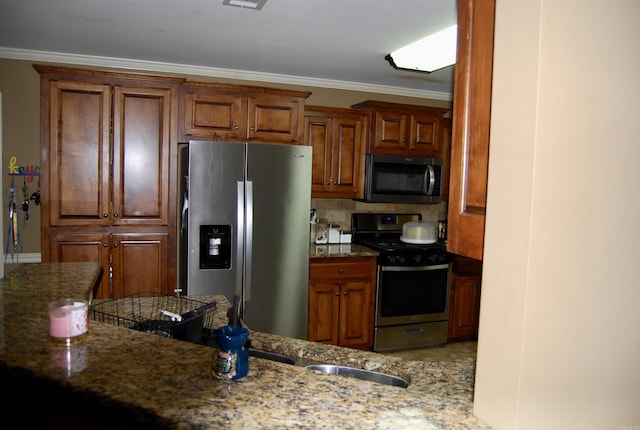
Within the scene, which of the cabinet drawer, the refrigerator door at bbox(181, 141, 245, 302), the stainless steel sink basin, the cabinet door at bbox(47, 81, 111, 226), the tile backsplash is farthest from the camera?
the tile backsplash

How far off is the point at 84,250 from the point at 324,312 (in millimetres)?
1944

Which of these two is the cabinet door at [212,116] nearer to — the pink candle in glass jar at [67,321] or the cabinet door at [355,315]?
the cabinet door at [355,315]

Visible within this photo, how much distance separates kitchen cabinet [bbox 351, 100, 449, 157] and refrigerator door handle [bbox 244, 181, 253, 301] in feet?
4.61

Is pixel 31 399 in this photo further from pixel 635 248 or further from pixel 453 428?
pixel 635 248

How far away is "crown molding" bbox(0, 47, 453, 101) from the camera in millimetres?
3541

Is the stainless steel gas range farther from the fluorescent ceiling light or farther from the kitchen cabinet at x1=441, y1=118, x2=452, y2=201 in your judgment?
the fluorescent ceiling light

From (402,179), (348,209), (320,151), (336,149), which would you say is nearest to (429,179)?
(402,179)

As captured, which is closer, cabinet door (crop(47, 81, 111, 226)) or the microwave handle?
cabinet door (crop(47, 81, 111, 226))

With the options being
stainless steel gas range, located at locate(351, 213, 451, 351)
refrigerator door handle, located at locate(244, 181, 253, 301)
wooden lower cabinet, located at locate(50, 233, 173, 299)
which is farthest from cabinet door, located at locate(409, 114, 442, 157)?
wooden lower cabinet, located at locate(50, 233, 173, 299)

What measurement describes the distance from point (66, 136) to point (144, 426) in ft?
9.41

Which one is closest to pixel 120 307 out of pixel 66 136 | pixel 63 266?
pixel 63 266

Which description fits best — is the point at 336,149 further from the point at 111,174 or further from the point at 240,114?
the point at 111,174

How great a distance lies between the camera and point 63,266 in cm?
232

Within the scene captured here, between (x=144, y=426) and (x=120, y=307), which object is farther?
(x=120, y=307)
